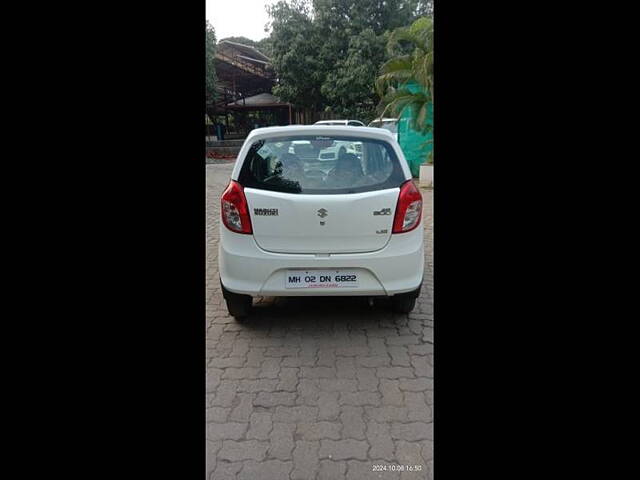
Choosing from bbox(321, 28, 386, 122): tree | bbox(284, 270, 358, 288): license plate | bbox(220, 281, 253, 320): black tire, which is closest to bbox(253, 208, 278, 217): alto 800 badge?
bbox(284, 270, 358, 288): license plate

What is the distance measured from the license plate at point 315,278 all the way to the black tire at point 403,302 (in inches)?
26.3

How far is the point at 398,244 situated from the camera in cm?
317

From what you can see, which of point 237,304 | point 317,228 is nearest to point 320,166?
point 317,228

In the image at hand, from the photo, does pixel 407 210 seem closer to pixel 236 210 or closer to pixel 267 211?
pixel 267 211

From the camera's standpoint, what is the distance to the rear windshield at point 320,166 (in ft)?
10.4

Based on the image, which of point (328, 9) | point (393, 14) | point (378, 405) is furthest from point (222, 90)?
point (378, 405)

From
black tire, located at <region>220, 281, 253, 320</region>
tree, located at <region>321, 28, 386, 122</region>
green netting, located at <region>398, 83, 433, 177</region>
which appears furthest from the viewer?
tree, located at <region>321, 28, 386, 122</region>

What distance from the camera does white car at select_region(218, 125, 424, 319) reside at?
306 centimetres

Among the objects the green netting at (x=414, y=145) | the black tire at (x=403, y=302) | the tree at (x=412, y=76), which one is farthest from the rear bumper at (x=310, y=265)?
the green netting at (x=414, y=145)

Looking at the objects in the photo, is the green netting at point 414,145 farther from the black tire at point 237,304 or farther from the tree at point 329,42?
the black tire at point 237,304

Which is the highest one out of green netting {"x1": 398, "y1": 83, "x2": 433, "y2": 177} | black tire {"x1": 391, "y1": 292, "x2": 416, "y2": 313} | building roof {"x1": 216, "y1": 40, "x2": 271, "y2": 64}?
building roof {"x1": 216, "y1": 40, "x2": 271, "y2": 64}

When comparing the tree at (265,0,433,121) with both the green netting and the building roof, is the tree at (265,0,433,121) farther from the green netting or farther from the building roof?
the green netting
